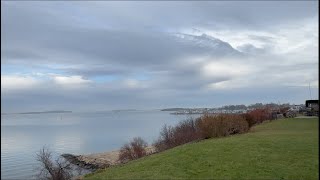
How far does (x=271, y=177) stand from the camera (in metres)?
15.0

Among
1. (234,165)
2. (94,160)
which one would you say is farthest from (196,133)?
(94,160)

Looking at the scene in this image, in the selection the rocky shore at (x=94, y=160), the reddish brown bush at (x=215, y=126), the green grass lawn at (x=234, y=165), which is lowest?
the rocky shore at (x=94, y=160)

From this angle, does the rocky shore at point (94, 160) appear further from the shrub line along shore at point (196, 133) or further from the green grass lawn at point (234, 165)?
the green grass lawn at point (234, 165)

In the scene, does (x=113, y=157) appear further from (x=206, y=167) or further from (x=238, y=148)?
(x=206, y=167)

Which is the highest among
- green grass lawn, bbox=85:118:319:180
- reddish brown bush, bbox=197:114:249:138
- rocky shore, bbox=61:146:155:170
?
reddish brown bush, bbox=197:114:249:138

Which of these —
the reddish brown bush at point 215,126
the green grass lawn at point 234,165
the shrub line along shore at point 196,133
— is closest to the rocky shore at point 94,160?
the shrub line along shore at point 196,133

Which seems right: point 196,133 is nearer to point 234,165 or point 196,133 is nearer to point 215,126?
point 215,126

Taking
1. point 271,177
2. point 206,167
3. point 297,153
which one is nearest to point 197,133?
point 297,153

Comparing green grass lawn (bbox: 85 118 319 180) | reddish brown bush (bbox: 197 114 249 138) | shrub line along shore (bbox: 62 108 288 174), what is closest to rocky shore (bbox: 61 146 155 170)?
shrub line along shore (bbox: 62 108 288 174)

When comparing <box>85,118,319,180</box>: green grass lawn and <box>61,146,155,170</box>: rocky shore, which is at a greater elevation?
<box>85,118,319,180</box>: green grass lawn

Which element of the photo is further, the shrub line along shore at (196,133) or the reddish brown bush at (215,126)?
the shrub line along shore at (196,133)

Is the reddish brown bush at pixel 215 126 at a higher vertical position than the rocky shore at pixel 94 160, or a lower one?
higher

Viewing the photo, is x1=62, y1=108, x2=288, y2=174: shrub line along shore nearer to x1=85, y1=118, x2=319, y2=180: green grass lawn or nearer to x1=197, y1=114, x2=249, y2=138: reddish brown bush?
x1=197, y1=114, x2=249, y2=138: reddish brown bush

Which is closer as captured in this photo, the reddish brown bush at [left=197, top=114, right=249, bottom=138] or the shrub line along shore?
the reddish brown bush at [left=197, top=114, right=249, bottom=138]
